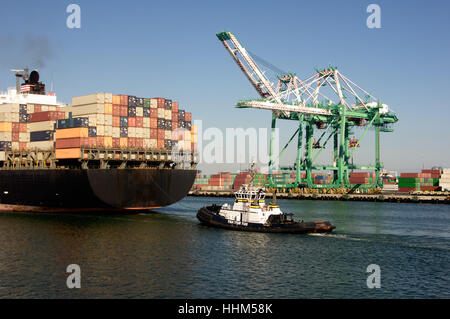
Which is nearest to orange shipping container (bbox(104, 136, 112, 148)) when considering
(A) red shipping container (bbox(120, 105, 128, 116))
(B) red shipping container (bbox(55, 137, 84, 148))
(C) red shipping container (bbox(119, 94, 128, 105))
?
(B) red shipping container (bbox(55, 137, 84, 148))

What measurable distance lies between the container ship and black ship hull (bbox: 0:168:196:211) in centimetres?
12

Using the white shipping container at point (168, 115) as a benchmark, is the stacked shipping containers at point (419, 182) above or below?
below

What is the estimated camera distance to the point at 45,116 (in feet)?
216

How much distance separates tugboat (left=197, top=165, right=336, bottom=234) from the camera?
48031 millimetres

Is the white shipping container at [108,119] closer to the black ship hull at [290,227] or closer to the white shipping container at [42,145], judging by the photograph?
the white shipping container at [42,145]

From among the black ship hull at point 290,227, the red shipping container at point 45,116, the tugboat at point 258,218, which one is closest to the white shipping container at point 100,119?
the red shipping container at point 45,116

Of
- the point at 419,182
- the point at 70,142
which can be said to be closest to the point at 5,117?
the point at 70,142

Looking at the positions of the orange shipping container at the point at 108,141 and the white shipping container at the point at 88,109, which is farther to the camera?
the orange shipping container at the point at 108,141

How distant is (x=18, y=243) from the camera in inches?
1618

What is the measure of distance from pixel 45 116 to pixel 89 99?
8.86 metres

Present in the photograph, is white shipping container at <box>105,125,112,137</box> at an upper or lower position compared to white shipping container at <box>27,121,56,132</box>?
lower

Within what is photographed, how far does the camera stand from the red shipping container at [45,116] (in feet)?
213

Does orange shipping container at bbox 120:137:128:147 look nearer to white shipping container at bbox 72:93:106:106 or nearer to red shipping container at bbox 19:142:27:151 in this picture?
white shipping container at bbox 72:93:106:106
